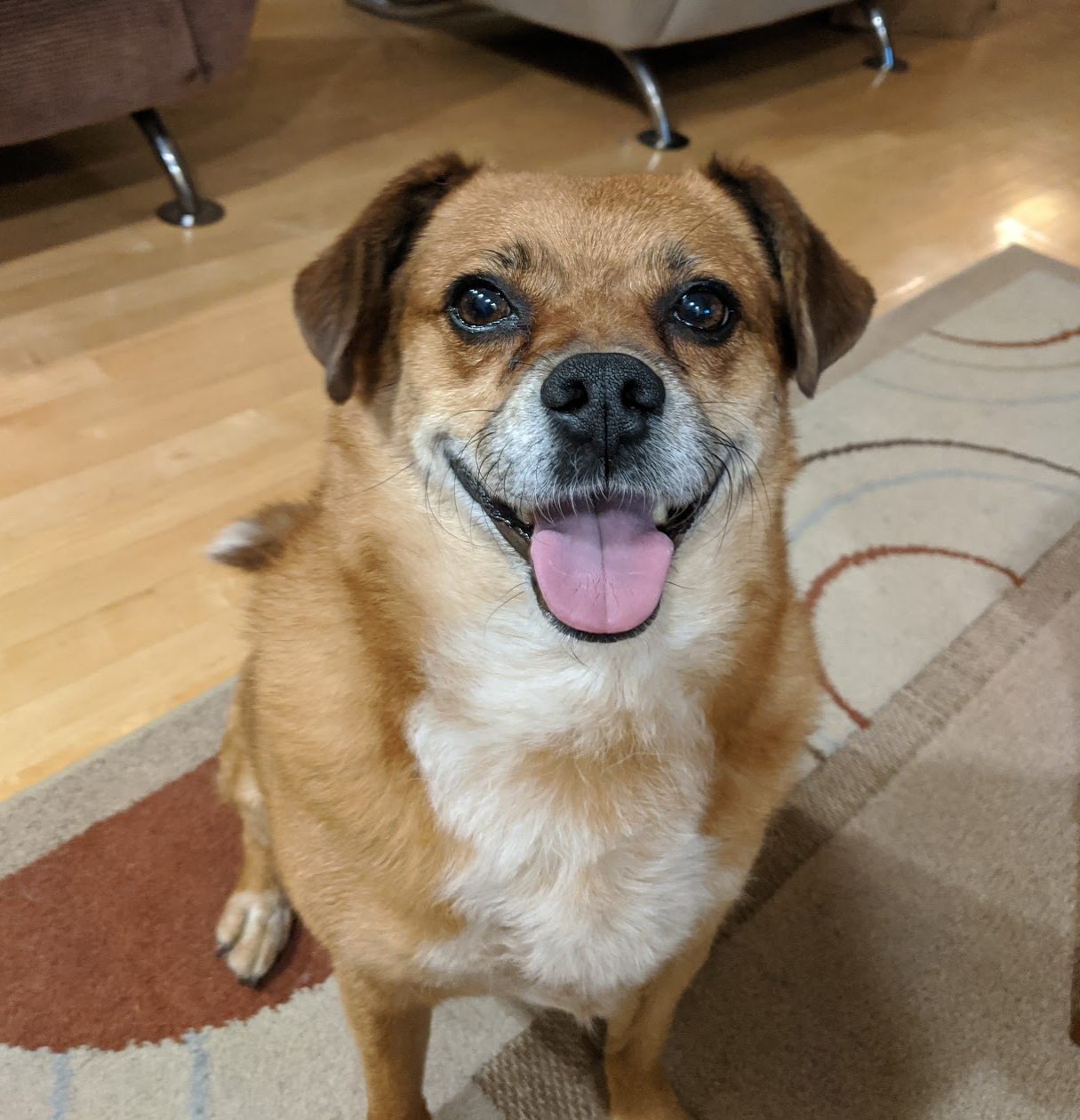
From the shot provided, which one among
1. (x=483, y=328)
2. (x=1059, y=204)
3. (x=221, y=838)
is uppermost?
(x=483, y=328)

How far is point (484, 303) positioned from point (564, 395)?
225mm

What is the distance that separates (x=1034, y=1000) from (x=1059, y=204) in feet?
10.1

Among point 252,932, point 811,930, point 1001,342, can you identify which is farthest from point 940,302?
point 252,932

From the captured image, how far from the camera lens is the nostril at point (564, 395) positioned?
0.95 meters

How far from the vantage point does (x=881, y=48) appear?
4.65 meters

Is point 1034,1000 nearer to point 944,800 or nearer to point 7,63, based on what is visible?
point 944,800

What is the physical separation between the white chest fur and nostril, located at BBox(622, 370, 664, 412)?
0.26 meters

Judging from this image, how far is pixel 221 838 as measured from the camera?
4.91 feet

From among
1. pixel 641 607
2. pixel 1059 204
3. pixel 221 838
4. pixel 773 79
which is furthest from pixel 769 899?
pixel 773 79

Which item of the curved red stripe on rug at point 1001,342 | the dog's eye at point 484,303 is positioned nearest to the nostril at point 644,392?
the dog's eye at point 484,303

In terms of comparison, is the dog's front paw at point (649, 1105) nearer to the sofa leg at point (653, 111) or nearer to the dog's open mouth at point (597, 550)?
the dog's open mouth at point (597, 550)

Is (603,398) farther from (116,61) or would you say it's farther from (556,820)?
(116,61)

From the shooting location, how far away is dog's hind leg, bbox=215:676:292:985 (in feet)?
4.30

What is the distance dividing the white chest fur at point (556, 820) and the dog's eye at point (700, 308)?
39 cm
